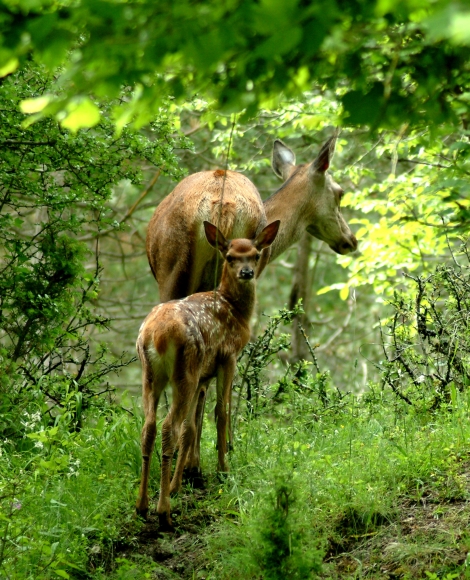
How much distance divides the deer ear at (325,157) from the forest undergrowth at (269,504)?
2730 millimetres

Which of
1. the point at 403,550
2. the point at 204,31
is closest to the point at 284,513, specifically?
the point at 403,550

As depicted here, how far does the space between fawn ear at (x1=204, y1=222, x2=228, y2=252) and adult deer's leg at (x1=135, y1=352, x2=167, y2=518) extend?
56.9 inches

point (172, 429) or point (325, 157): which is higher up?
point (325, 157)

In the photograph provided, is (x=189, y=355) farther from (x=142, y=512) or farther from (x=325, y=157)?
(x=325, y=157)

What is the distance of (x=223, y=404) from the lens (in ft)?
21.6

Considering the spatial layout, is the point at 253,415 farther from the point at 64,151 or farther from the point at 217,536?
the point at 64,151

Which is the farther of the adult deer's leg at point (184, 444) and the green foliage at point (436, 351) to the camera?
the green foliage at point (436, 351)

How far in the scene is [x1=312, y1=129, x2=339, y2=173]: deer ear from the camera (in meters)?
9.00

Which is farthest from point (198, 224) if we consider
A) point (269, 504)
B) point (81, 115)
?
point (81, 115)

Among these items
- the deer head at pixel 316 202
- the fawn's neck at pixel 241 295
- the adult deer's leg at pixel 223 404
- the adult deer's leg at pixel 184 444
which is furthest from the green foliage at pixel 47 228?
the deer head at pixel 316 202

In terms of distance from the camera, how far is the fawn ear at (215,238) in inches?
278

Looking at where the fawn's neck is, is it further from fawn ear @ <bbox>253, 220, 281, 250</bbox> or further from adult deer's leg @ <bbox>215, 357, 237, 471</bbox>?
adult deer's leg @ <bbox>215, 357, 237, 471</bbox>

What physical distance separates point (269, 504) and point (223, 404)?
6.11 ft

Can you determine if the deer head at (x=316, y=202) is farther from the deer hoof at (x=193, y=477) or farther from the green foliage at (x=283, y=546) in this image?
the green foliage at (x=283, y=546)
